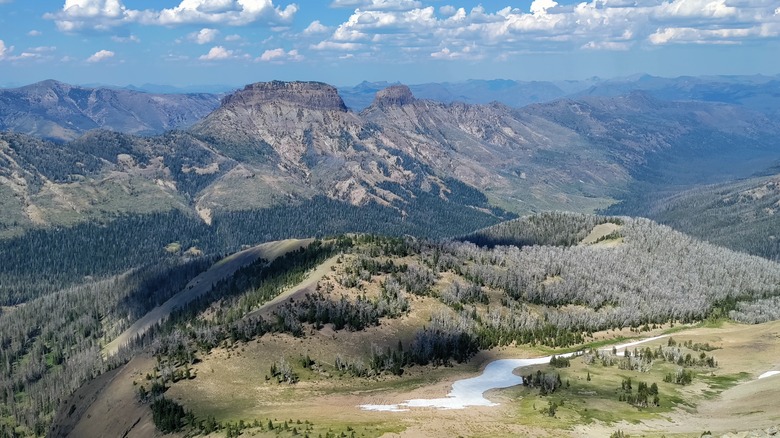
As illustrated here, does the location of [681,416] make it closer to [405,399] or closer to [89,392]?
[405,399]

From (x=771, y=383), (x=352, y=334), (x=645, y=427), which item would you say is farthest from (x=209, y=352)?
(x=771, y=383)

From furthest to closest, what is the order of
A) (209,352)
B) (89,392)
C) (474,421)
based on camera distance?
(89,392)
(209,352)
(474,421)

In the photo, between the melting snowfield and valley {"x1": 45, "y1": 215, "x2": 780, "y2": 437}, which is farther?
the melting snowfield

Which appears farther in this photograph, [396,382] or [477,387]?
[396,382]

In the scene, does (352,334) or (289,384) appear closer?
(289,384)

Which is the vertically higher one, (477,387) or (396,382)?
(477,387)

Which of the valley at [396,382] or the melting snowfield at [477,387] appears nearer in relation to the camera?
the valley at [396,382]

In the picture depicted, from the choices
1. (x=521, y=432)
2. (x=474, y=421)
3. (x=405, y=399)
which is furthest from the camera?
(x=405, y=399)

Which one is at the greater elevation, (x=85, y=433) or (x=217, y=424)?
(x=217, y=424)
